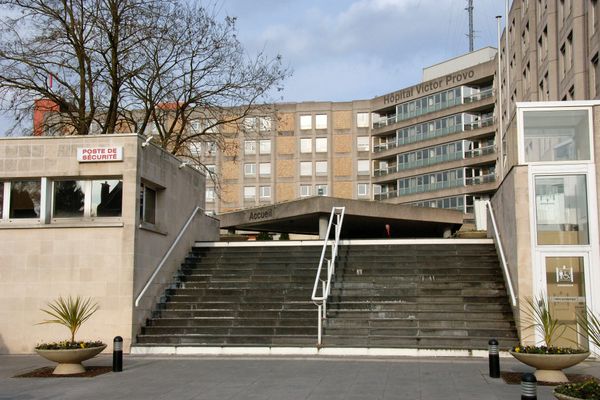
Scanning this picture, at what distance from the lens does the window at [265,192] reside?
264 ft

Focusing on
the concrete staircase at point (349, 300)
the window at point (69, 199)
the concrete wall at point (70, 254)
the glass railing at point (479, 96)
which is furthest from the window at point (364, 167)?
the window at point (69, 199)

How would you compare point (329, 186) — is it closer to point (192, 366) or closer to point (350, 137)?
point (350, 137)

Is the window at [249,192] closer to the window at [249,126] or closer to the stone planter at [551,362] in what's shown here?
the window at [249,126]

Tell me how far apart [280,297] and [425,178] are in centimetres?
5411

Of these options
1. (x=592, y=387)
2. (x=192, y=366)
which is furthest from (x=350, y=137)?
(x=592, y=387)

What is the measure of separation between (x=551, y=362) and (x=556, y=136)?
20.0 feet

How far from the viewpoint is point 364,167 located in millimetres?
78625

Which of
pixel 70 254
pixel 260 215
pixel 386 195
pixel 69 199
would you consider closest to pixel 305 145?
pixel 386 195

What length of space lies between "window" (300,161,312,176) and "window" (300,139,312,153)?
1.39m

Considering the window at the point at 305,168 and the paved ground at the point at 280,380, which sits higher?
the window at the point at 305,168

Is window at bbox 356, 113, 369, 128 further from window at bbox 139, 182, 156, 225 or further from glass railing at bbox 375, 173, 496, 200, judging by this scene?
window at bbox 139, 182, 156, 225

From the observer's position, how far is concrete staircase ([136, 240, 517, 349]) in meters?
15.5

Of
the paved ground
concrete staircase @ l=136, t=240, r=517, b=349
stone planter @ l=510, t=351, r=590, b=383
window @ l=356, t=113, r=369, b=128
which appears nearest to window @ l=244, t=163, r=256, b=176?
window @ l=356, t=113, r=369, b=128

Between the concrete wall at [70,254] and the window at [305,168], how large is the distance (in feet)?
205
